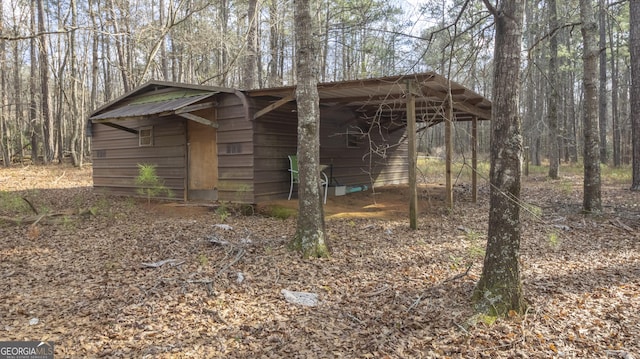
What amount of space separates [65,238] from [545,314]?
21.1ft

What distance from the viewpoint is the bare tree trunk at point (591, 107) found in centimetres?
702

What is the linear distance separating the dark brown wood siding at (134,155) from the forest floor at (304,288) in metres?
2.55

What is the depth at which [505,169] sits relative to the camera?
3.13 metres

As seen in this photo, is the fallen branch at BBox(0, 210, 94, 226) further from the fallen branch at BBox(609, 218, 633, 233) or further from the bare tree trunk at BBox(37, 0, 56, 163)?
the bare tree trunk at BBox(37, 0, 56, 163)

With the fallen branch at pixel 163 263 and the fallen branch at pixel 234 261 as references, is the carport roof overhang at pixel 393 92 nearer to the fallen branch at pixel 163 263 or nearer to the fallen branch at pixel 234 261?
the fallen branch at pixel 234 261

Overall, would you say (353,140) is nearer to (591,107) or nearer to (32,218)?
(591,107)

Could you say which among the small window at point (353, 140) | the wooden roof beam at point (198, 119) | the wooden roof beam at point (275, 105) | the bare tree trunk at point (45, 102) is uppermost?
the bare tree trunk at point (45, 102)

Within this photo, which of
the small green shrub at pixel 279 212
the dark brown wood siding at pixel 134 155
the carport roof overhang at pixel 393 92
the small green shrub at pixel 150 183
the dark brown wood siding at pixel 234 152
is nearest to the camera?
the carport roof overhang at pixel 393 92

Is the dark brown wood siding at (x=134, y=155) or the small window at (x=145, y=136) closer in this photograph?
the dark brown wood siding at (x=134, y=155)

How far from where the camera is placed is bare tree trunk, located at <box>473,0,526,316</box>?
310cm

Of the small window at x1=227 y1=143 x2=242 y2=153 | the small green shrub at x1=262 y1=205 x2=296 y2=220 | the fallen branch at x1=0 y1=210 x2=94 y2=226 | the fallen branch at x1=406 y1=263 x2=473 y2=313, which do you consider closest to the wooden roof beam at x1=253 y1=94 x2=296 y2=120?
the small window at x1=227 y1=143 x2=242 y2=153

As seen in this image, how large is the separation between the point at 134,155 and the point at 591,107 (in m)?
10.7

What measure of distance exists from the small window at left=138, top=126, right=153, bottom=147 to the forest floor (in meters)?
3.30

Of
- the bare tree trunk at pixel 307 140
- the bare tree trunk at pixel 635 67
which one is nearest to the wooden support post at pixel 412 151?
the bare tree trunk at pixel 307 140
